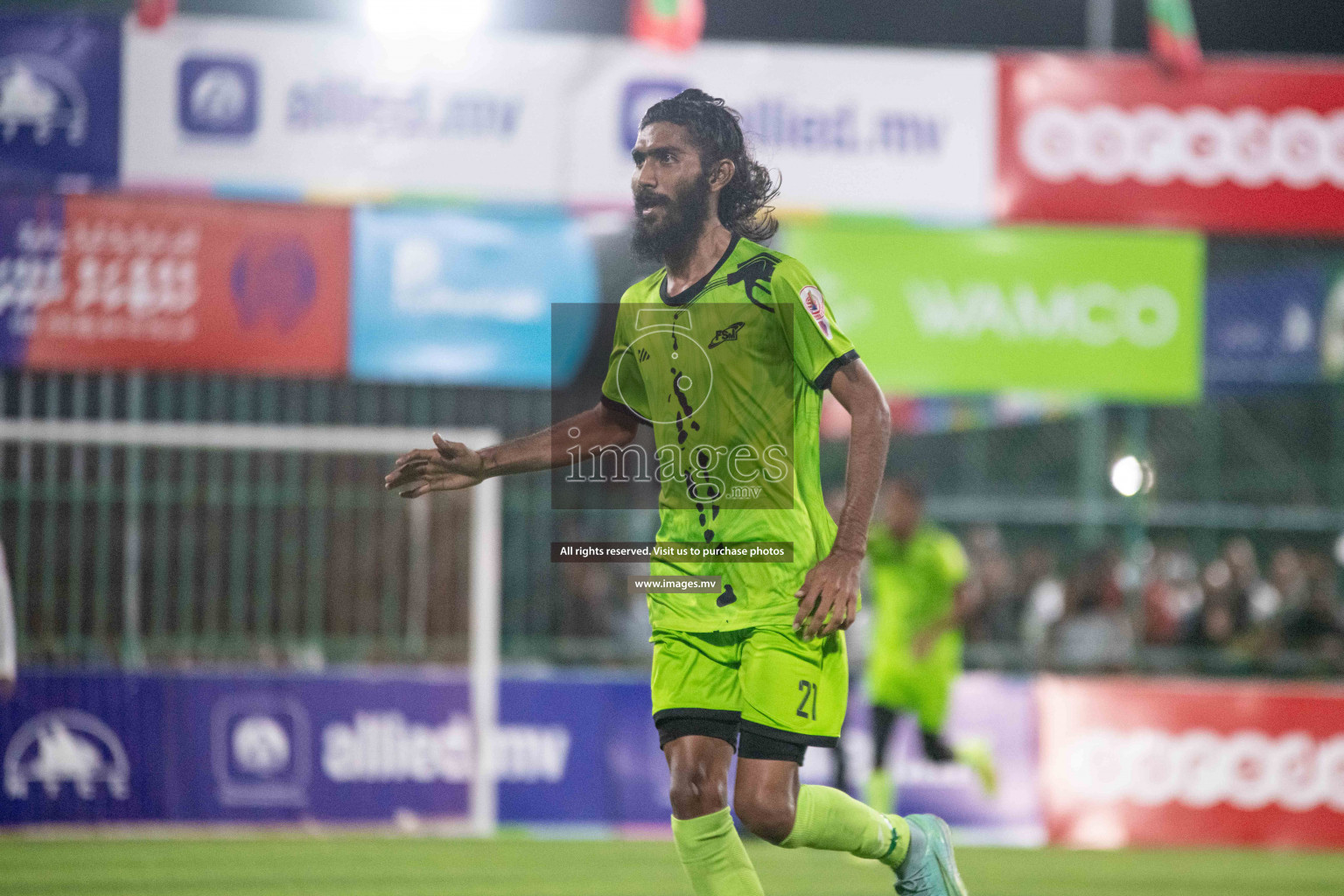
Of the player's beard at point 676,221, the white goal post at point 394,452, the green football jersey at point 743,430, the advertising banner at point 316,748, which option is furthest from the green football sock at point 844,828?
the advertising banner at point 316,748

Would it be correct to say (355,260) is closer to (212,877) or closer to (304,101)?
(304,101)

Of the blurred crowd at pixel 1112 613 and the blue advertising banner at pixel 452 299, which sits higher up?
the blue advertising banner at pixel 452 299

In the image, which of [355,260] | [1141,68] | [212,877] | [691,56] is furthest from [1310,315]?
[212,877]

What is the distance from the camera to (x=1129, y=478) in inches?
525

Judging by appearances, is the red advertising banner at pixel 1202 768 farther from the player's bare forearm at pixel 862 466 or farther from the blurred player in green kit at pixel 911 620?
the player's bare forearm at pixel 862 466

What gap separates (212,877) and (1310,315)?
34.6 ft

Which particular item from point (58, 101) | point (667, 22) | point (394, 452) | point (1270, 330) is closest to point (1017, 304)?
point (667, 22)

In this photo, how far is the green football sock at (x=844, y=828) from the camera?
190 inches

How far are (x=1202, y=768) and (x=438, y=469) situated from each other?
8.33m

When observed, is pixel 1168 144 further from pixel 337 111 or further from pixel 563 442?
pixel 563 442

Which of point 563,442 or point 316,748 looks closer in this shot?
point 563,442

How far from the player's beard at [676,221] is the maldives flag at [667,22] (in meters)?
7.12

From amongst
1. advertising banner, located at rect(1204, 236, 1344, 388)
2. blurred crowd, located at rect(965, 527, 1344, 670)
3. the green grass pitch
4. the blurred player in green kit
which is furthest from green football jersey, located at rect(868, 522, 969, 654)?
advertising banner, located at rect(1204, 236, 1344, 388)

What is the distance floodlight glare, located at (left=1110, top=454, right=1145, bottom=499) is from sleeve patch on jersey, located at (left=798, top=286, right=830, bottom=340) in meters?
8.29
